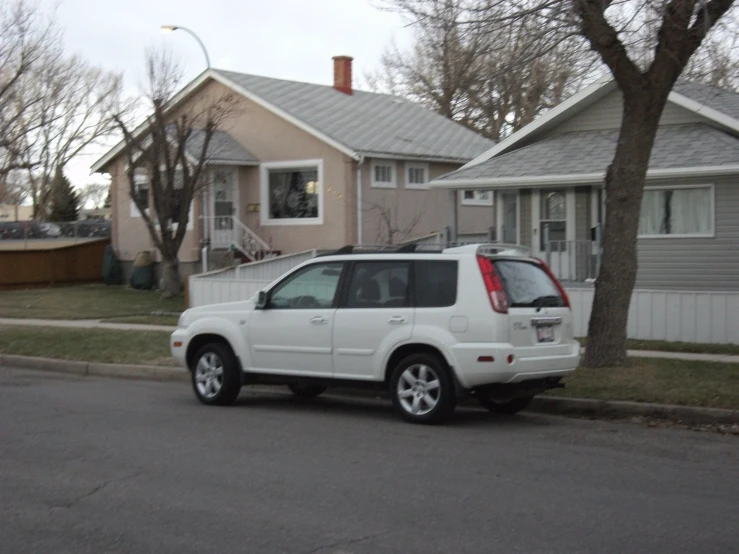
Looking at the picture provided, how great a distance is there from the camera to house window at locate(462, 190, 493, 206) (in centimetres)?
3195

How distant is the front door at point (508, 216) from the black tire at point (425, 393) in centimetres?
1303

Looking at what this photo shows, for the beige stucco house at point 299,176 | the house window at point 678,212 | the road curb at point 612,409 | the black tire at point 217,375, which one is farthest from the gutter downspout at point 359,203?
the black tire at point 217,375

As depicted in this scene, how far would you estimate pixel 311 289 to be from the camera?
11203mm

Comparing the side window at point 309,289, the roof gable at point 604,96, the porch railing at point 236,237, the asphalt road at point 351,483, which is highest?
the roof gable at point 604,96

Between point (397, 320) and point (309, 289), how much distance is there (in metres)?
1.30

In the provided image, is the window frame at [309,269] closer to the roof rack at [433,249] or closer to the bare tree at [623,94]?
the roof rack at [433,249]

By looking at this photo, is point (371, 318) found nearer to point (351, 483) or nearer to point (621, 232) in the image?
point (351, 483)

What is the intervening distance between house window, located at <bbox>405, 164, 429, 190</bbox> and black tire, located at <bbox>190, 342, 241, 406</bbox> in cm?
1773

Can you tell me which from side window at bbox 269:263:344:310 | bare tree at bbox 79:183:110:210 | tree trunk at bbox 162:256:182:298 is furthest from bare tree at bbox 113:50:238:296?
bare tree at bbox 79:183:110:210

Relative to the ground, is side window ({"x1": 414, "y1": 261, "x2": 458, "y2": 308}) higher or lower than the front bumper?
higher

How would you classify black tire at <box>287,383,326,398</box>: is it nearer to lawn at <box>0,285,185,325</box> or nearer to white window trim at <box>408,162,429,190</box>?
lawn at <box>0,285,185,325</box>

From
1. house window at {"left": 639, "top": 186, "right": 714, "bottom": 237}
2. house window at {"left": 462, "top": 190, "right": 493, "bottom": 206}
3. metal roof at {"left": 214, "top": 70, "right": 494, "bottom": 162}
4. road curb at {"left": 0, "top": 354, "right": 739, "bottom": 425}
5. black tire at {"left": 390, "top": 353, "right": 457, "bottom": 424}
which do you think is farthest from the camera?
house window at {"left": 462, "top": 190, "right": 493, "bottom": 206}

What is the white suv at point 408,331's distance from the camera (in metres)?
9.95

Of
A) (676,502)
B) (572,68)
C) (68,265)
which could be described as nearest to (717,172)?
(572,68)
